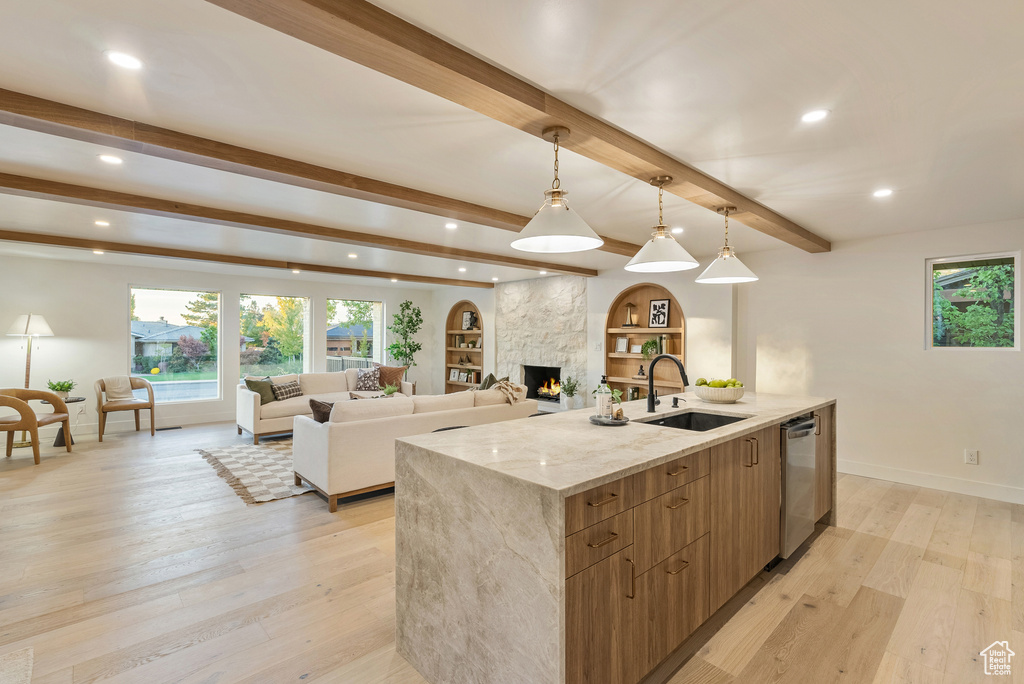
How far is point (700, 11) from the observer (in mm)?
1482

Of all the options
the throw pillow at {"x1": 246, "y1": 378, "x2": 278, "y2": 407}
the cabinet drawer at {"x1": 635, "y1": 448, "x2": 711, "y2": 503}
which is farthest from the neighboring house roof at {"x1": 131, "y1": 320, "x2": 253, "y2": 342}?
the cabinet drawer at {"x1": 635, "y1": 448, "x2": 711, "y2": 503}

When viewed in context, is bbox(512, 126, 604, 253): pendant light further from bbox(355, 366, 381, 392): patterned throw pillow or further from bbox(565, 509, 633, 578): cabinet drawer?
bbox(355, 366, 381, 392): patterned throw pillow

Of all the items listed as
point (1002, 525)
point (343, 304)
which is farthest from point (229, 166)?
point (343, 304)

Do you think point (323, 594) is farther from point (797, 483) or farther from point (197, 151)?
point (797, 483)

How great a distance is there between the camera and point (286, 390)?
652 centimetres

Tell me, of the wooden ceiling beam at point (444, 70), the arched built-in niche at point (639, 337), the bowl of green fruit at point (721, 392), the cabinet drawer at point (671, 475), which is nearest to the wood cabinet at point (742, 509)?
the cabinet drawer at point (671, 475)

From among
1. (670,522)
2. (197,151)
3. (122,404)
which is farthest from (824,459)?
(122,404)

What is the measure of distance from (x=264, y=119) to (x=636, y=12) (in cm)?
171

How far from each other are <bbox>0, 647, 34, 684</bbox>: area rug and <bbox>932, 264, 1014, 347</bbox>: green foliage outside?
253 inches

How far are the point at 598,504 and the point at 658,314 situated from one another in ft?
17.3

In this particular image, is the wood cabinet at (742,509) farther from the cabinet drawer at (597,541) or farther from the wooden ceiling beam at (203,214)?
the wooden ceiling beam at (203,214)

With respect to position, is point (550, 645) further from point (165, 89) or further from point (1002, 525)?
point (1002, 525)

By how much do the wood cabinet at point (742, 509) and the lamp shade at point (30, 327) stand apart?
753cm

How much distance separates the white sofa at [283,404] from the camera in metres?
6.03
